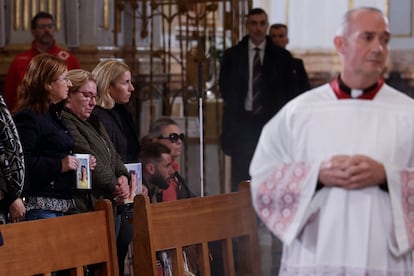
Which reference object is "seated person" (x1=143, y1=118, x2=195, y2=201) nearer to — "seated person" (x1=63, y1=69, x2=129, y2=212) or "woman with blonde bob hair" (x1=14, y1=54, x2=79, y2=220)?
"seated person" (x1=63, y1=69, x2=129, y2=212)

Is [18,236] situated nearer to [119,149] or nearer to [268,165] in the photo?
[268,165]

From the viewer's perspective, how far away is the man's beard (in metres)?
Result: 7.17

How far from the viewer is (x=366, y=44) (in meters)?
4.09

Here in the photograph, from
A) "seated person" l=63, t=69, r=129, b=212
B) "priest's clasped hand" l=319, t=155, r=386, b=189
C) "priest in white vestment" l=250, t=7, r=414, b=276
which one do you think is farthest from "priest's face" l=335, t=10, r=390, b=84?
"seated person" l=63, t=69, r=129, b=212

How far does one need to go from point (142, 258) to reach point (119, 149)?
8.25ft

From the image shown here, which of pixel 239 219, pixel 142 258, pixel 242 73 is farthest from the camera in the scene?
pixel 242 73

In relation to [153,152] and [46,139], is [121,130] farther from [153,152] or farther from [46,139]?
[46,139]

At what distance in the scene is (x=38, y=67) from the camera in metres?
6.12

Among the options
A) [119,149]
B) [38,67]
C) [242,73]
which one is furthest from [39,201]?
[242,73]

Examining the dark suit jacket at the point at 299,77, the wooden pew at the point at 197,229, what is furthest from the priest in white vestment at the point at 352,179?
the dark suit jacket at the point at 299,77

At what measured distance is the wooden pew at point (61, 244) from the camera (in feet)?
13.8

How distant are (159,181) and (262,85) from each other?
3.01 m

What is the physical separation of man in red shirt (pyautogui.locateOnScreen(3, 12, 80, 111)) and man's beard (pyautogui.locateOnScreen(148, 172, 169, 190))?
2.01m

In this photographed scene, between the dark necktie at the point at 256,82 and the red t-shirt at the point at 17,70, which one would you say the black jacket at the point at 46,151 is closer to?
the red t-shirt at the point at 17,70
